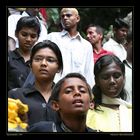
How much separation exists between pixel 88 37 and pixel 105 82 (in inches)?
20.2

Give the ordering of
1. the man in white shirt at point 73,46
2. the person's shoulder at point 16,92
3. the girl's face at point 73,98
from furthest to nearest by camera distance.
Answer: the man in white shirt at point 73,46 < the person's shoulder at point 16,92 < the girl's face at point 73,98

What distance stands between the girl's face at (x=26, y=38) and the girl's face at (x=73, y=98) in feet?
1.91

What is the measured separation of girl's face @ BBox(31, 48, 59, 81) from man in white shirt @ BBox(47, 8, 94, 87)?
0.11 m

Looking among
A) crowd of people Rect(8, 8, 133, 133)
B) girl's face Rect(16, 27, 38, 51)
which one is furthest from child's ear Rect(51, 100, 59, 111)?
girl's face Rect(16, 27, 38, 51)

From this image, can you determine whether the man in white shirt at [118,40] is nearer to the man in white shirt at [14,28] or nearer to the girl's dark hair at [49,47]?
the girl's dark hair at [49,47]

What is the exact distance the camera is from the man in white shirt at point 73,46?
5.50 m

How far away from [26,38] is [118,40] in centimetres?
98

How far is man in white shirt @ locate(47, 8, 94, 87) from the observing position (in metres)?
5.50

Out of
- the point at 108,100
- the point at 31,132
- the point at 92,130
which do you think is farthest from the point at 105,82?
the point at 31,132

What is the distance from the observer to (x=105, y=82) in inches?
217

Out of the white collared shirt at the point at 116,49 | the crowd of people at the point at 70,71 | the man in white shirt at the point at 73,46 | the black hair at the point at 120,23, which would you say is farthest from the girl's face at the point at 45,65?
the black hair at the point at 120,23

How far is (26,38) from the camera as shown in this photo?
5.55 metres
